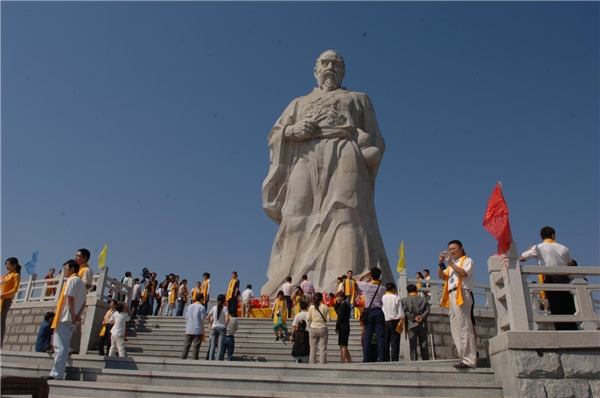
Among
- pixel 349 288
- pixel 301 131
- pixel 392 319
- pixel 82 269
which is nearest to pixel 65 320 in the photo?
pixel 82 269

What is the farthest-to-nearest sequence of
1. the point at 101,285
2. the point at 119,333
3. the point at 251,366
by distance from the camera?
the point at 101,285 → the point at 119,333 → the point at 251,366

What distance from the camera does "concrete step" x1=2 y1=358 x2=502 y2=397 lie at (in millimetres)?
4977

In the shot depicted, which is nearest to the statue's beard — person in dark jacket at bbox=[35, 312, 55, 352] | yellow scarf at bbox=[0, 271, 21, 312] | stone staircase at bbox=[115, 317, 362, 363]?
stone staircase at bbox=[115, 317, 362, 363]

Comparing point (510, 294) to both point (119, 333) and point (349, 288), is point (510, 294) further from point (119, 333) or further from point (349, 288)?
point (119, 333)

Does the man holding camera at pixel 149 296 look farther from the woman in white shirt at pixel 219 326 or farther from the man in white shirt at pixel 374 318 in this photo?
the man in white shirt at pixel 374 318

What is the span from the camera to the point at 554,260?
587 cm

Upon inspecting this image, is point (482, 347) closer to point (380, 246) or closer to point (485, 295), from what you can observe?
point (485, 295)

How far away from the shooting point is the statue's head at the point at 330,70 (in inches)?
647

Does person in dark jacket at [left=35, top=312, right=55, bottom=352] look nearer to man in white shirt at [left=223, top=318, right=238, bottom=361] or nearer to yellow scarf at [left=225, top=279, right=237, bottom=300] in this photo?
man in white shirt at [left=223, top=318, right=238, bottom=361]

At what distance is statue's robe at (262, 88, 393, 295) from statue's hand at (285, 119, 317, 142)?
0.18 meters

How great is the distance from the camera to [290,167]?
15.5m

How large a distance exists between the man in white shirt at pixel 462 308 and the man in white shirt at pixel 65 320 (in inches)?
164

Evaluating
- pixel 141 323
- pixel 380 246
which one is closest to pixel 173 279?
pixel 141 323

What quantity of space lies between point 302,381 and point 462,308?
1852 millimetres
